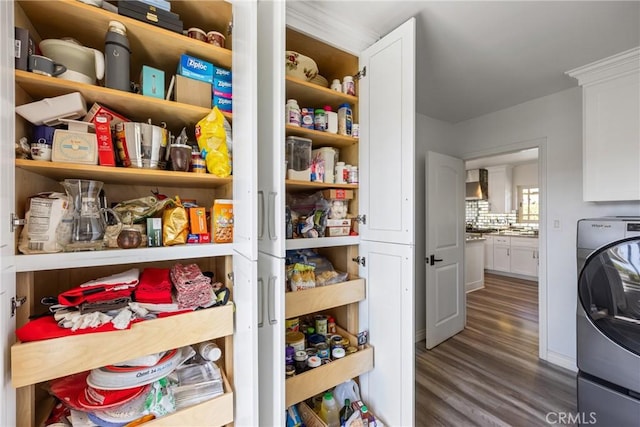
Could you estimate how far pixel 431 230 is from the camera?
241cm

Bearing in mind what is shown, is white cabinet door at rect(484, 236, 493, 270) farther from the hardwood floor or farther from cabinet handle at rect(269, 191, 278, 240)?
cabinet handle at rect(269, 191, 278, 240)

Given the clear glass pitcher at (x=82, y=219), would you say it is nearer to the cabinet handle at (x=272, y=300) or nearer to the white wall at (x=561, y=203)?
the cabinet handle at (x=272, y=300)

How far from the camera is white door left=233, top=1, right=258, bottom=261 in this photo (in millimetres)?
771

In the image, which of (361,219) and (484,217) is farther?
(484,217)

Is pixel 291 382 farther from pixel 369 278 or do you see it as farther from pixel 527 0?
pixel 527 0

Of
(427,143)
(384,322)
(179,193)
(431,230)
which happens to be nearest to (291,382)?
(384,322)

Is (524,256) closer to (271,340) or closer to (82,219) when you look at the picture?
(271,340)

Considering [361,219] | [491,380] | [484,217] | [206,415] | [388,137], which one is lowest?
[491,380]

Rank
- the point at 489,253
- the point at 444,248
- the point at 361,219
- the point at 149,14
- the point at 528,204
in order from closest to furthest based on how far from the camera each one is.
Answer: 1. the point at 149,14
2. the point at 361,219
3. the point at 444,248
4. the point at 489,253
5. the point at 528,204

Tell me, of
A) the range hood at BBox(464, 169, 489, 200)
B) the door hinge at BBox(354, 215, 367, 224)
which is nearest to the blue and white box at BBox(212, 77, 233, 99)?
the door hinge at BBox(354, 215, 367, 224)

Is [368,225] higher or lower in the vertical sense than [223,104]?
lower

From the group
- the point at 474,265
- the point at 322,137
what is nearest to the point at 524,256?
the point at 474,265

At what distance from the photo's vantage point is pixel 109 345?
788 mm

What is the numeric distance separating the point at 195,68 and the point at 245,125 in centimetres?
48
